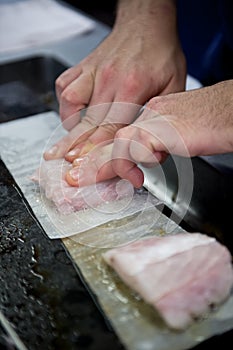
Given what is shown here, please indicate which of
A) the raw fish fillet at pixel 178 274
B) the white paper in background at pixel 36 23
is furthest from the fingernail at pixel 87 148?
the white paper in background at pixel 36 23

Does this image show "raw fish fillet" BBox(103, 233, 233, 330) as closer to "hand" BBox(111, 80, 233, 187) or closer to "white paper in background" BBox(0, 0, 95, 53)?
"hand" BBox(111, 80, 233, 187)

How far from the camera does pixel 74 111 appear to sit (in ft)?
4.07

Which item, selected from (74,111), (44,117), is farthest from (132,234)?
(44,117)

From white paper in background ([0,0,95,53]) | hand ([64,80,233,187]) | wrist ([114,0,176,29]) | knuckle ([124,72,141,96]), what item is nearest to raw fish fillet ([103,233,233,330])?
hand ([64,80,233,187])

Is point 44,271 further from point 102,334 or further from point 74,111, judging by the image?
point 74,111

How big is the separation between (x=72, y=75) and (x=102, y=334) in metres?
0.71

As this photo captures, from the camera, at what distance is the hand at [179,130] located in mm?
914

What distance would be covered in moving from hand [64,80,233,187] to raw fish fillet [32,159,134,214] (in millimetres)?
70

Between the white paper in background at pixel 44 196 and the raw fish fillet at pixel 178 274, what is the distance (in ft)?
0.42

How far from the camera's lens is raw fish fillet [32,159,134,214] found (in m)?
1.03

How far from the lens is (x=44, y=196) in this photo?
1075 mm

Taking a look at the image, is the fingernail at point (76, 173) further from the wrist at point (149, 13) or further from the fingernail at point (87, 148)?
the wrist at point (149, 13)

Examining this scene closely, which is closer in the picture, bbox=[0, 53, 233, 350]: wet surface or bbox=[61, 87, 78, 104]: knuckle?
bbox=[0, 53, 233, 350]: wet surface

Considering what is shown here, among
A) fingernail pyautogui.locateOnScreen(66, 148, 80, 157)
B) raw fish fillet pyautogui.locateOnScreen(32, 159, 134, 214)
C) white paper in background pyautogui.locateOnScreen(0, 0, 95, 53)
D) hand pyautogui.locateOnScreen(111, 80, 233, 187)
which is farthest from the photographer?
white paper in background pyautogui.locateOnScreen(0, 0, 95, 53)
